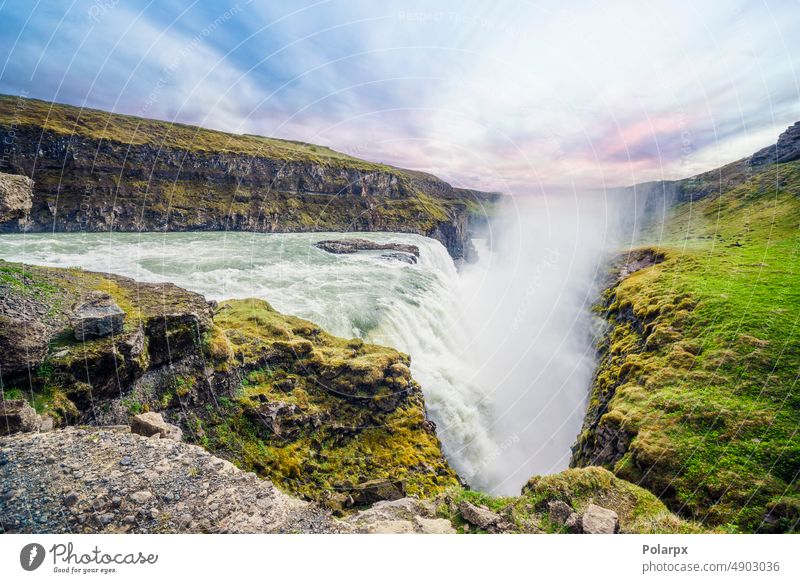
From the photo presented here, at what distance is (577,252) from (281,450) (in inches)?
3524

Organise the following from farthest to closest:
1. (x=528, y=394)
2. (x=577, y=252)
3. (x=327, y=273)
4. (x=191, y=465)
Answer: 1. (x=577, y=252)
2. (x=327, y=273)
3. (x=528, y=394)
4. (x=191, y=465)

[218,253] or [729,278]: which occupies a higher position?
[218,253]

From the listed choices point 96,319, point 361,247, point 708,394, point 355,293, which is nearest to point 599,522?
point 708,394

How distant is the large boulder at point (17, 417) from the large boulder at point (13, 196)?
19.8 feet

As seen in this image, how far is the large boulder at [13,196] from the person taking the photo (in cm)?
1141

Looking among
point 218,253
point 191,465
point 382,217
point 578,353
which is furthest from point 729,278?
point 382,217

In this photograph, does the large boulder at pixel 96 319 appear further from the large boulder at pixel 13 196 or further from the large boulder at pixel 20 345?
the large boulder at pixel 13 196

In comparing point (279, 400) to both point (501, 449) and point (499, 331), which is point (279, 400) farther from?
point (499, 331)

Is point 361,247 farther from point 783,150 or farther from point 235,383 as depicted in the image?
point 783,150

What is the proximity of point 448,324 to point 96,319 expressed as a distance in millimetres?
29662

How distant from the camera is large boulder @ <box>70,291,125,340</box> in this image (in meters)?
11.4

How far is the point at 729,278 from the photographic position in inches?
1131

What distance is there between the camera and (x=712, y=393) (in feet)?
51.2
